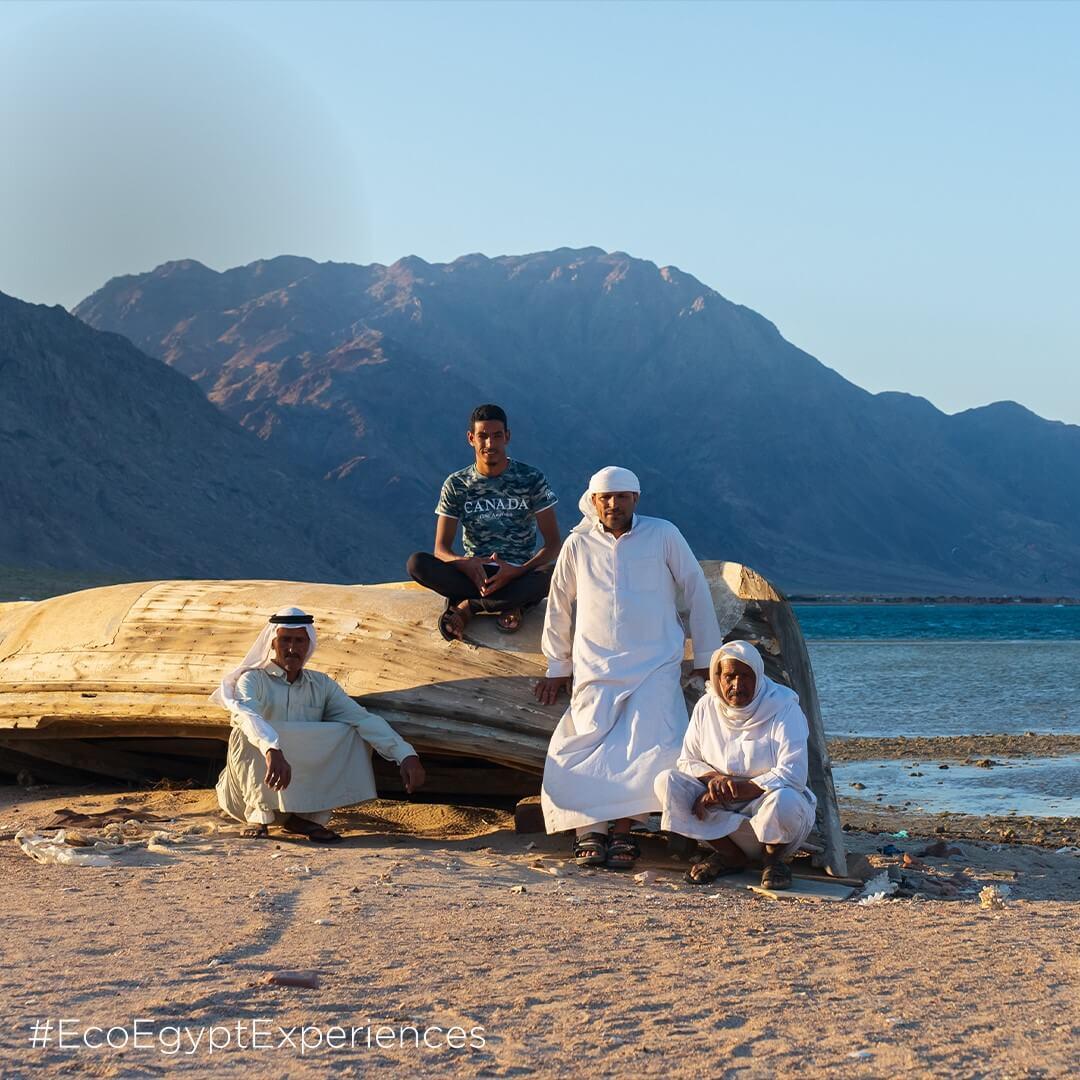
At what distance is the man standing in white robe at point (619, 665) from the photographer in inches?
240

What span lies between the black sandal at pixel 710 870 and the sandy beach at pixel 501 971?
2.7 inches

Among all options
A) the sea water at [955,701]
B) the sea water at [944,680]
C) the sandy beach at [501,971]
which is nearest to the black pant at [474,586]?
the sandy beach at [501,971]

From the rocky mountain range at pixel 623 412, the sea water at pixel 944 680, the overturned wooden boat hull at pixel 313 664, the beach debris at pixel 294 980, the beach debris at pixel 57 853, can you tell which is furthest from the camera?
the rocky mountain range at pixel 623 412

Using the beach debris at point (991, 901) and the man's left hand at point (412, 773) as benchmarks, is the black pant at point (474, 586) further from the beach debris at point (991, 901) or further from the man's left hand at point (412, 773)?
the beach debris at point (991, 901)

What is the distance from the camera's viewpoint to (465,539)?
696 cm

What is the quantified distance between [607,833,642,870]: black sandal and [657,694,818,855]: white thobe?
26cm

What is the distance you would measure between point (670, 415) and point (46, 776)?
130 m

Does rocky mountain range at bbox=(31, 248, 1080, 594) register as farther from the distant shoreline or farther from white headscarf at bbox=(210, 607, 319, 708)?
white headscarf at bbox=(210, 607, 319, 708)

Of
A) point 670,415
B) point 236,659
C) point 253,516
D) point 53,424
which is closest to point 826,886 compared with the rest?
point 236,659

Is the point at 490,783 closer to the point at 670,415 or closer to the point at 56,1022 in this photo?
the point at 56,1022

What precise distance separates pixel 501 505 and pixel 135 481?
189ft

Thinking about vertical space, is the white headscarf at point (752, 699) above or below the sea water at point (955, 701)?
above

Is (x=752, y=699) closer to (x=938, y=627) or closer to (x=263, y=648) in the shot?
(x=263, y=648)

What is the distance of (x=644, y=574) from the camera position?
626 cm
